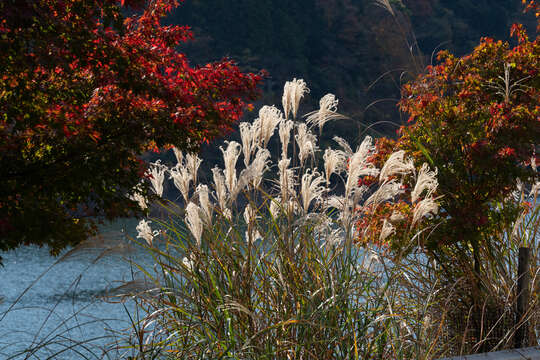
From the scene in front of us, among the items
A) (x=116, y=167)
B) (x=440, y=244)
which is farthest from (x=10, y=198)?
(x=440, y=244)

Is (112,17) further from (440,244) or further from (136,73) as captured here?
(440,244)

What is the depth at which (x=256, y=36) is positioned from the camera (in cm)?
4244

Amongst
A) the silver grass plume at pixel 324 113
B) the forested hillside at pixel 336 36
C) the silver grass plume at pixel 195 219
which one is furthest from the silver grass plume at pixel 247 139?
the forested hillside at pixel 336 36

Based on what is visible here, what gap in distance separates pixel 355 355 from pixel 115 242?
4.16 ft

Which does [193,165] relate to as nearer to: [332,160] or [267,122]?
[267,122]

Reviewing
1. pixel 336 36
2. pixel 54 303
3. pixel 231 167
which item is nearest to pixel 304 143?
pixel 231 167

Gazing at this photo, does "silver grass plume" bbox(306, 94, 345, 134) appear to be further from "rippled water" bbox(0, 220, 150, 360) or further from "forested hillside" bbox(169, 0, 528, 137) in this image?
"forested hillside" bbox(169, 0, 528, 137)

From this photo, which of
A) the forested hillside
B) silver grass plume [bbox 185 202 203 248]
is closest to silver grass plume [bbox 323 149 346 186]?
silver grass plume [bbox 185 202 203 248]

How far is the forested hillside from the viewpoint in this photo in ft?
139

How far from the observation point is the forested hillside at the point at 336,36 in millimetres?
42281

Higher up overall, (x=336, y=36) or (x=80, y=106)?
(x=336, y=36)

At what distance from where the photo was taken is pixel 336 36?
4728 centimetres

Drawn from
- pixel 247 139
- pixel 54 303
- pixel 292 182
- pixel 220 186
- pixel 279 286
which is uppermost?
pixel 54 303

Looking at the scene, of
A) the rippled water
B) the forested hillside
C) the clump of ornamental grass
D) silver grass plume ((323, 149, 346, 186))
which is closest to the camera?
the clump of ornamental grass
